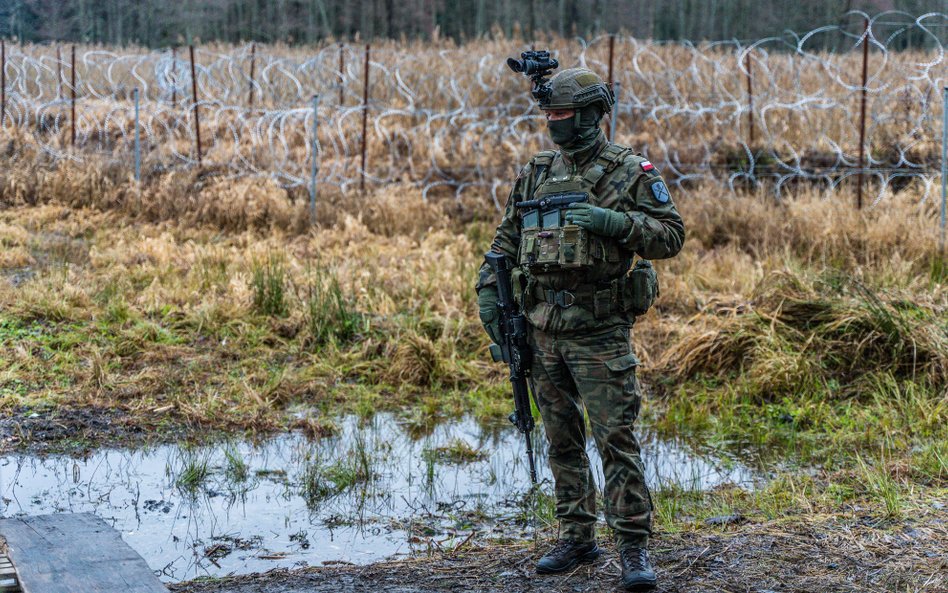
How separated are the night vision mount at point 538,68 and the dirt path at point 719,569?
1789 mm

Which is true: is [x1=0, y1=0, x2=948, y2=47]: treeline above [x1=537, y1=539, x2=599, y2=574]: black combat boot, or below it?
above

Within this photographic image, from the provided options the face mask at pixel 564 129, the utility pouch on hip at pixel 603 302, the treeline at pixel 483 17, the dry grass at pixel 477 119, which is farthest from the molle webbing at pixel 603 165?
the treeline at pixel 483 17

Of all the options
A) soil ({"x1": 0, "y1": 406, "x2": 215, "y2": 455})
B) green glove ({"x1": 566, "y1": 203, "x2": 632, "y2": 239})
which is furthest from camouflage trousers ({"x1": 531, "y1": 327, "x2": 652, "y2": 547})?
soil ({"x1": 0, "y1": 406, "x2": 215, "y2": 455})

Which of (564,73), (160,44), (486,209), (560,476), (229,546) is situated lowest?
(229,546)

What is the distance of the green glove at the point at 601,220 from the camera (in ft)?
11.1

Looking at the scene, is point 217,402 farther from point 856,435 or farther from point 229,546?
point 856,435

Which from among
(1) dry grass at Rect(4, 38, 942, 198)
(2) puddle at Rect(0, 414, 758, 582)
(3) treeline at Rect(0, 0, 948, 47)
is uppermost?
(3) treeline at Rect(0, 0, 948, 47)

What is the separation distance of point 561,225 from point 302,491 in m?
2.24

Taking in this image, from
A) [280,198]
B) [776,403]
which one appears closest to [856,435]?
[776,403]

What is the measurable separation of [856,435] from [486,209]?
6531mm

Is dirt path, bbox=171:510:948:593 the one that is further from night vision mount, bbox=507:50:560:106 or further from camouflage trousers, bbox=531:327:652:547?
night vision mount, bbox=507:50:560:106

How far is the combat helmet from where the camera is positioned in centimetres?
349

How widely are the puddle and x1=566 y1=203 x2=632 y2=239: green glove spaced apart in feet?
5.57

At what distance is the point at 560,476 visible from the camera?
377 centimetres
